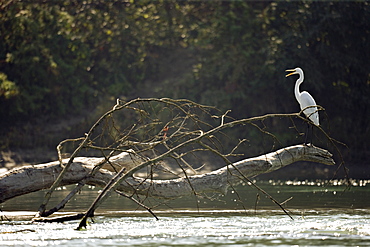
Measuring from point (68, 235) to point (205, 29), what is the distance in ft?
60.8

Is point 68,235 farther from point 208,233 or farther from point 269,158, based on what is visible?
point 269,158

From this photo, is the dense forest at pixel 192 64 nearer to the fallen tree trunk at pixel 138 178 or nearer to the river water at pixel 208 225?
the river water at pixel 208 225

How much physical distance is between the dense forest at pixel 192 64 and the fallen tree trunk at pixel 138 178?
13219 millimetres

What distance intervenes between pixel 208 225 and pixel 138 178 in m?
1.46

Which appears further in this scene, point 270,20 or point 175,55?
point 175,55

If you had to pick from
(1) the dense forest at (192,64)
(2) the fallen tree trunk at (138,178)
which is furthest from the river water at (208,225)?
(1) the dense forest at (192,64)

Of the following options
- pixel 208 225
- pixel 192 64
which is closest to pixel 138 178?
pixel 208 225

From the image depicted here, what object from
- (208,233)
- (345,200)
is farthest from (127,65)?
(208,233)

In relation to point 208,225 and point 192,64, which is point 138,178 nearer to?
point 208,225

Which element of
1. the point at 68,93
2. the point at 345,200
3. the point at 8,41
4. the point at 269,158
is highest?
the point at 8,41

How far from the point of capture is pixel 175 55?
32.2 meters

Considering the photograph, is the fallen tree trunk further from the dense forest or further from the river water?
the dense forest

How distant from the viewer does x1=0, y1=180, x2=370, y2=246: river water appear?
409 inches

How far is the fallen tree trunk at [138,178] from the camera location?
12172 millimetres
